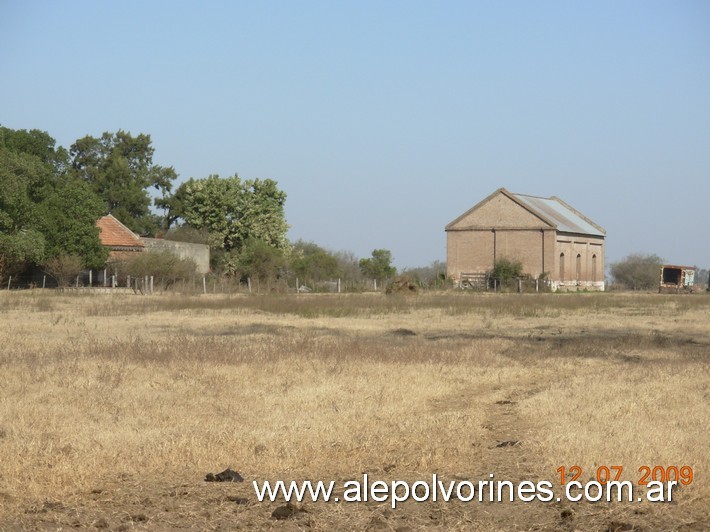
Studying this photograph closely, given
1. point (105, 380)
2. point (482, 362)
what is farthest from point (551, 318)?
point (105, 380)

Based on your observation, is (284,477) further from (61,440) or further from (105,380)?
(105,380)

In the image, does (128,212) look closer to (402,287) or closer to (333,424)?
(402,287)

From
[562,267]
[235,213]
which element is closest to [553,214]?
[562,267]

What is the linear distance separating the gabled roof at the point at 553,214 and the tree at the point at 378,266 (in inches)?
354

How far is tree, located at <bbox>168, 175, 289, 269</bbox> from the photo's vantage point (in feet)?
270

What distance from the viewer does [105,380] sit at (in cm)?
1541

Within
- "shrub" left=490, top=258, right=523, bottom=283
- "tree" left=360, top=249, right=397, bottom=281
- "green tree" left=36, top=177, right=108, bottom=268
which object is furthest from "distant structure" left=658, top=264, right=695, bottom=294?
"green tree" left=36, top=177, right=108, bottom=268

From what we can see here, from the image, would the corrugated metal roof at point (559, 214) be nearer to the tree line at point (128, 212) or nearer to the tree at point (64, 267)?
the tree line at point (128, 212)

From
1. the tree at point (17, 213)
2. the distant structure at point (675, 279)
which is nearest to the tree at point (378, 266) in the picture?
the distant structure at point (675, 279)

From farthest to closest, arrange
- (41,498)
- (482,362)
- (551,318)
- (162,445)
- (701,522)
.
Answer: (551,318) < (482,362) < (162,445) < (41,498) < (701,522)

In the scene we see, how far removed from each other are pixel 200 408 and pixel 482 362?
7.09 meters
